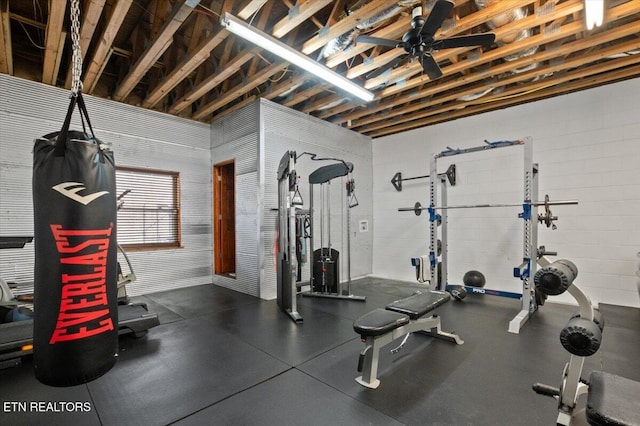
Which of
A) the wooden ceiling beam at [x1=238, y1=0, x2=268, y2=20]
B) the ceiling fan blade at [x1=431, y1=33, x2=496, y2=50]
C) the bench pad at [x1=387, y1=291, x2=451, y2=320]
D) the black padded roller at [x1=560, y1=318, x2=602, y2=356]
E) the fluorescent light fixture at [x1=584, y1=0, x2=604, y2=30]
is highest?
the wooden ceiling beam at [x1=238, y1=0, x2=268, y2=20]

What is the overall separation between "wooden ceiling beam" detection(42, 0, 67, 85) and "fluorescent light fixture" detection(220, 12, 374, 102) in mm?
1485

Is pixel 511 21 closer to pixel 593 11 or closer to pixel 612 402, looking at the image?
pixel 593 11

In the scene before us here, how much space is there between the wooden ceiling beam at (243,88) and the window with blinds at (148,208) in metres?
1.30

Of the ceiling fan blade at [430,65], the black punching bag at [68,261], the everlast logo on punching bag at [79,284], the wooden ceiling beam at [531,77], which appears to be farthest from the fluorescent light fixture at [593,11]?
the everlast logo on punching bag at [79,284]

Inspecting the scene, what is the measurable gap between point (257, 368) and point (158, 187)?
13.9ft

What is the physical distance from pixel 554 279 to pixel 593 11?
203cm

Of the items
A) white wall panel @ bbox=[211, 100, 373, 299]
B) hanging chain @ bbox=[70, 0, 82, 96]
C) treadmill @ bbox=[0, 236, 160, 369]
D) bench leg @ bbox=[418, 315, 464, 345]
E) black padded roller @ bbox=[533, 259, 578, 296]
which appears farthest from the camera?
white wall panel @ bbox=[211, 100, 373, 299]

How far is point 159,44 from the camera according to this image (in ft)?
11.4

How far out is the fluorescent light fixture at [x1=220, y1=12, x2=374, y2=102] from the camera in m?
2.87

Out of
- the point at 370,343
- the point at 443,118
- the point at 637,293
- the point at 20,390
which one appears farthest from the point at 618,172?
the point at 20,390

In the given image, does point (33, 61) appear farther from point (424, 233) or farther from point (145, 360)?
point (424, 233)

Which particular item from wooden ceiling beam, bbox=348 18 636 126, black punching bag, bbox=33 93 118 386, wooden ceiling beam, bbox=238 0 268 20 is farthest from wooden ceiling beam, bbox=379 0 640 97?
black punching bag, bbox=33 93 118 386

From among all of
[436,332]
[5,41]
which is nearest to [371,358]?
[436,332]

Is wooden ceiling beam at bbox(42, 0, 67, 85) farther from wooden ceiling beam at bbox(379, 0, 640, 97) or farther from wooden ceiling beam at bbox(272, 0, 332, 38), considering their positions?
wooden ceiling beam at bbox(379, 0, 640, 97)
